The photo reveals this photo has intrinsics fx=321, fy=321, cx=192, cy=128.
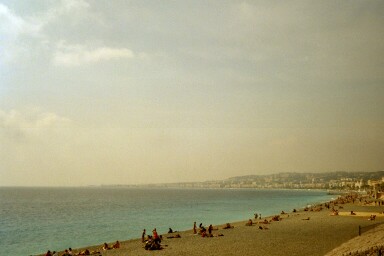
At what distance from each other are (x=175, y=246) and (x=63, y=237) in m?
22.4

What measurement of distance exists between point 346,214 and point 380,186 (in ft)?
317

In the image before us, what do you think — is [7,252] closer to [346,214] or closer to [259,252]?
[259,252]

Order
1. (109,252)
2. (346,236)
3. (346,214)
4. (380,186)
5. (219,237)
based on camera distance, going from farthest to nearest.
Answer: (380,186)
(346,214)
(219,237)
(346,236)
(109,252)

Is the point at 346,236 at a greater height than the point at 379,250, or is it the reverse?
the point at 379,250

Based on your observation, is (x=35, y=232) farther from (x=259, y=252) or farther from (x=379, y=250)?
(x=379, y=250)

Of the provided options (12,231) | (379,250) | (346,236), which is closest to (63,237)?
(12,231)

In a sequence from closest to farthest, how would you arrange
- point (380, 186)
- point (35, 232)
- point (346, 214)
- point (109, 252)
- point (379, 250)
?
point (379, 250) < point (109, 252) < point (35, 232) < point (346, 214) < point (380, 186)

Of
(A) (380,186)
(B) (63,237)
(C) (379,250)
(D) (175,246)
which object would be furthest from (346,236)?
(A) (380,186)

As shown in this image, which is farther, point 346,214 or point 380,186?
point 380,186

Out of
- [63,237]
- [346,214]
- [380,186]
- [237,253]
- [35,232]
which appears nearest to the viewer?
[237,253]

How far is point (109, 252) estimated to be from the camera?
27.9 m

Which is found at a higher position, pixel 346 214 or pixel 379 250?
pixel 379 250

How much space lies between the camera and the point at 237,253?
2458 cm

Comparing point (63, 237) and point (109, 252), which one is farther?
point (63, 237)
